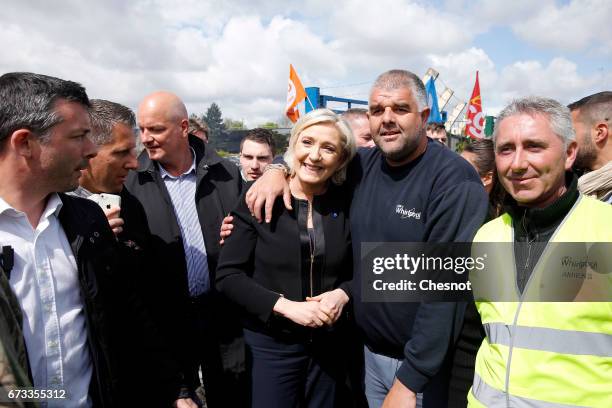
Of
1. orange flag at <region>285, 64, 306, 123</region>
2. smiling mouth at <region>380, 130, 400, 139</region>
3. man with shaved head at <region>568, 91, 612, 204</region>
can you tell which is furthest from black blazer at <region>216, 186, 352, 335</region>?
orange flag at <region>285, 64, 306, 123</region>

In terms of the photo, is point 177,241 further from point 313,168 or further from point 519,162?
point 519,162

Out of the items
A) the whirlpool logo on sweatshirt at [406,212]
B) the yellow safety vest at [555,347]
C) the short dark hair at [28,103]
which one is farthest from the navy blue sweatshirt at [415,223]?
the short dark hair at [28,103]

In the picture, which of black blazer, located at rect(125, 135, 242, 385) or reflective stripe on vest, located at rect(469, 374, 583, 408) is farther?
black blazer, located at rect(125, 135, 242, 385)

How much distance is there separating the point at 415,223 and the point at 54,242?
164 cm

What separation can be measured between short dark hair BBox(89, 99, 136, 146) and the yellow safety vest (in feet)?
7.36

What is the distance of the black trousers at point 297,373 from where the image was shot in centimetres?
245

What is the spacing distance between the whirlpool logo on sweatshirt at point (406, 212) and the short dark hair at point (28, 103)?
1605 mm

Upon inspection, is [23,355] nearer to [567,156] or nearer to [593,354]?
[593,354]

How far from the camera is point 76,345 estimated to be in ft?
5.89

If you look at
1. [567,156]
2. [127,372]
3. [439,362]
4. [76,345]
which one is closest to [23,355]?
[76,345]

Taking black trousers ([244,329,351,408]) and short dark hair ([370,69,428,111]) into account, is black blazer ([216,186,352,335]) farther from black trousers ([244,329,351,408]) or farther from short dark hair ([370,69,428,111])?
short dark hair ([370,69,428,111])

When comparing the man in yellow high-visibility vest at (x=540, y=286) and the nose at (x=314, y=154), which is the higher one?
the nose at (x=314, y=154)

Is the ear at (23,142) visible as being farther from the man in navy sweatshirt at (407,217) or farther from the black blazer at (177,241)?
the black blazer at (177,241)

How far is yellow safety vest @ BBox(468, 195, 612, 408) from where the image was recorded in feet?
4.86
